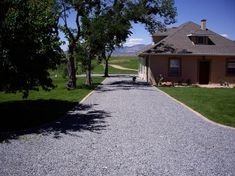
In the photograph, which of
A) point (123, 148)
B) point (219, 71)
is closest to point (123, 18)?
point (219, 71)

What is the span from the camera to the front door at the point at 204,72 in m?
31.0

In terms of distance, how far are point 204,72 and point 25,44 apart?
2346 cm

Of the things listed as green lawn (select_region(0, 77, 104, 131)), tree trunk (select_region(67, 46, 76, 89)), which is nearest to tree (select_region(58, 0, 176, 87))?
tree trunk (select_region(67, 46, 76, 89))

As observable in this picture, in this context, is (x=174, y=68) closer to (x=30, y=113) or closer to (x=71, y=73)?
(x=71, y=73)

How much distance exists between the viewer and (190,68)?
30.7 metres

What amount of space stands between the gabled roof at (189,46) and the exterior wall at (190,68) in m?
0.76

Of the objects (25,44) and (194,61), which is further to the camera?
(194,61)

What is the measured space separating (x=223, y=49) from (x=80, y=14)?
1412cm

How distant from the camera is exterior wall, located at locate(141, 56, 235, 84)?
30.5 m

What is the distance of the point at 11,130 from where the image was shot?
35.6 feet

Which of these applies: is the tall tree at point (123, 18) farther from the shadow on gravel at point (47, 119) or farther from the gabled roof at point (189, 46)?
the shadow on gravel at point (47, 119)

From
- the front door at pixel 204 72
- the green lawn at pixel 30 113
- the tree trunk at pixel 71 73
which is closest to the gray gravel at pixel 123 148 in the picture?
the green lawn at pixel 30 113

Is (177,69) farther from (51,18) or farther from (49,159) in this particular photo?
(49,159)

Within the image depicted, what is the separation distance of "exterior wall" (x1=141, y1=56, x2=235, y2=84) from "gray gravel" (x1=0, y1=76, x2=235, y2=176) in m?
17.1
